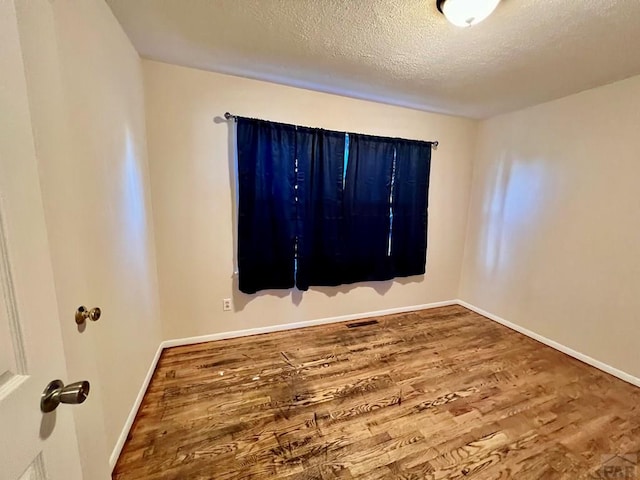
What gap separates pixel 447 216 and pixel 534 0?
7.52ft

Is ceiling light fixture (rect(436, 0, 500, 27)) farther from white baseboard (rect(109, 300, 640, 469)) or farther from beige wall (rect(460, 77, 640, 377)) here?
white baseboard (rect(109, 300, 640, 469))

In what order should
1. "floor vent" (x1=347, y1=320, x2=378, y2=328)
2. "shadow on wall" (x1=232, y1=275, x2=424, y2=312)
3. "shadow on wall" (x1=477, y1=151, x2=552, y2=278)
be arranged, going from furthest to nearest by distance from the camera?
"floor vent" (x1=347, y1=320, x2=378, y2=328), "shadow on wall" (x1=477, y1=151, x2=552, y2=278), "shadow on wall" (x1=232, y1=275, x2=424, y2=312)

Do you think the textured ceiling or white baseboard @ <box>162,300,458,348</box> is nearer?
the textured ceiling

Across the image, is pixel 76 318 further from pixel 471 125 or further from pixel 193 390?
pixel 471 125

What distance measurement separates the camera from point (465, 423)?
5.58ft

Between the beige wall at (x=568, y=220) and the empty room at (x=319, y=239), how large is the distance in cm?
2

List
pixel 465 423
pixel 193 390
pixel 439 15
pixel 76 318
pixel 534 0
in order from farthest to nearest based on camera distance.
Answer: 1. pixel 193 390
2. pixel 465 423
3. pixel 439 15
4. pixel 534 0
5. pixel 76 318

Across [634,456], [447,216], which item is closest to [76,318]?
[634,456]

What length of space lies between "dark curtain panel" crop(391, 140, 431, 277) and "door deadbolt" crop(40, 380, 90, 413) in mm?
2891

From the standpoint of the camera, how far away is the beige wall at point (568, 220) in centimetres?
217

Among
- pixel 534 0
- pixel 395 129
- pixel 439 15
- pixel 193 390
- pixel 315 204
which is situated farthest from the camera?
pixel 395 129

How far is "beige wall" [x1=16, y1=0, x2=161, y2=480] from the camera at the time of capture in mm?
696

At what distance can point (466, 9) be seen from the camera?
4.37 ft

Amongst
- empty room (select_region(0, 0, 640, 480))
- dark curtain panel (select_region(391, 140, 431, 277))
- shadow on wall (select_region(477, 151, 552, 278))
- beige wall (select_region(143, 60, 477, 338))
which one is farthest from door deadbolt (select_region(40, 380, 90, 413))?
shadow on wall (select_region(477, 151, 552, 278))
